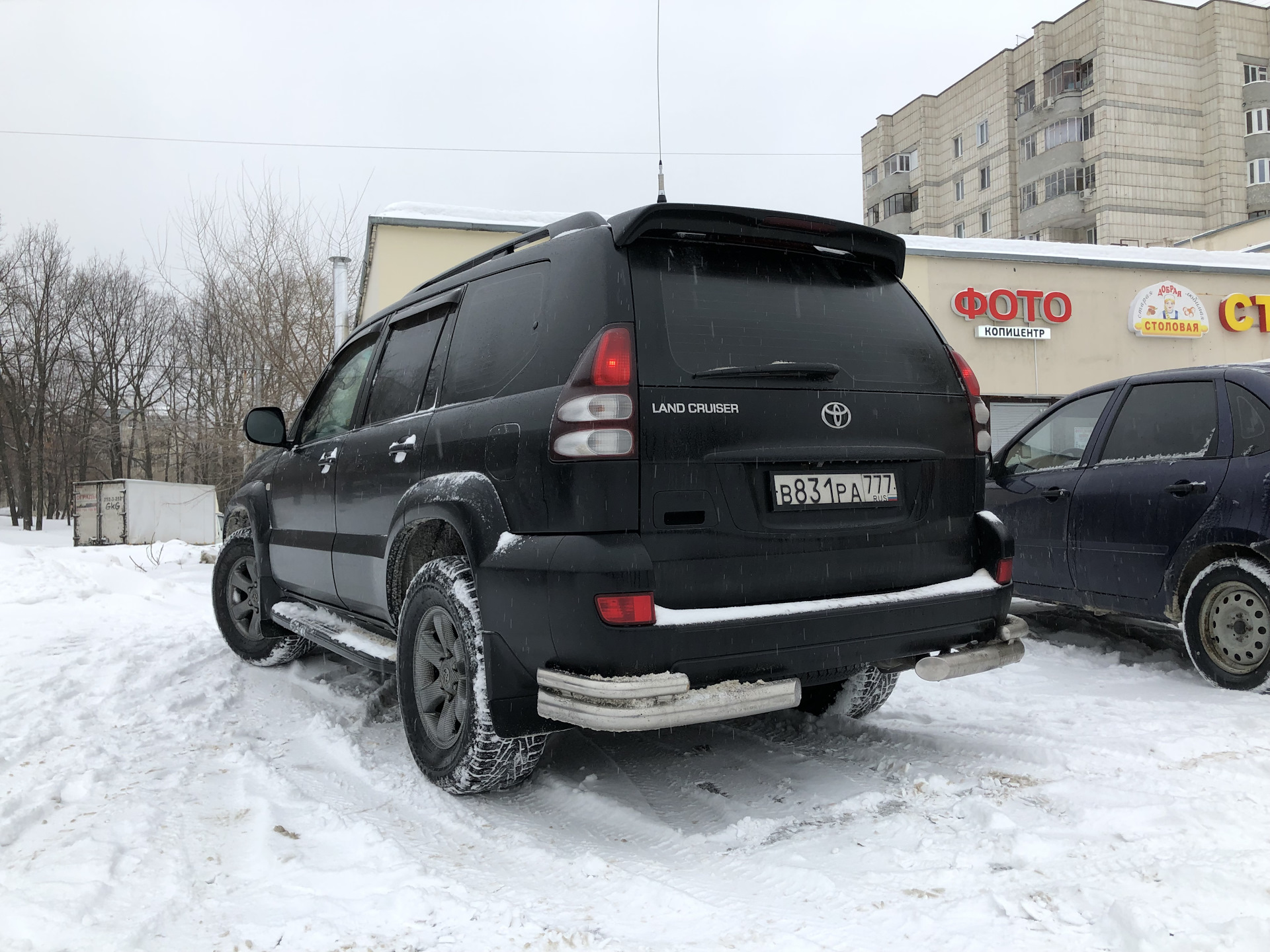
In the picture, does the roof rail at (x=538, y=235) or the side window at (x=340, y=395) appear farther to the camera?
the side window at (x=340, y=395)

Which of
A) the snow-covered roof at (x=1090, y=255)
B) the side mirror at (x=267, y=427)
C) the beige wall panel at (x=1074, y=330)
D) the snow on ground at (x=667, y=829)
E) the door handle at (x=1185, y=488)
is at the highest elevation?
the snow-covered roof at (x=1090, y=255)

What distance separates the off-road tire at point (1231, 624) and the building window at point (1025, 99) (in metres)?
48.3

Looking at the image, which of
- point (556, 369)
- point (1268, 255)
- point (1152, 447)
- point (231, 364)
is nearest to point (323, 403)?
point (556, 369)

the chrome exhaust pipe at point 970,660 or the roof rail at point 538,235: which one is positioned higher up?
the roof rail at point 538,235

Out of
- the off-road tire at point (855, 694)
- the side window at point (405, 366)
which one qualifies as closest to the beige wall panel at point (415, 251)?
the side window at point (405, 366)

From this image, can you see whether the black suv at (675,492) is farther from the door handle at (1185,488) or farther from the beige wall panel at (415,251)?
the beige wall panel at (415,251)

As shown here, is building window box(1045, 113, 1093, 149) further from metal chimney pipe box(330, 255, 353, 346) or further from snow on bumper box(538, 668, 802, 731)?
snow on bumper box(538, 668, 802, 731)

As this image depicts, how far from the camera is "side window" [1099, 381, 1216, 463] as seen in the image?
4.64 metres

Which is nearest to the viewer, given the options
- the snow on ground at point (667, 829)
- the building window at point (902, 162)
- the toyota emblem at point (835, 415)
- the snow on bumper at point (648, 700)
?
the snow on ground at point (667, 829)

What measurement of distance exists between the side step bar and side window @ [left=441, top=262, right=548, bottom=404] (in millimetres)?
1060

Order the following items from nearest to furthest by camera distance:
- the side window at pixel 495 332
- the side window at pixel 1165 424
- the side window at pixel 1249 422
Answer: the side window at pixel 495 332 → the side window at pixel 1249 422 → the side window at pixel 1165 424

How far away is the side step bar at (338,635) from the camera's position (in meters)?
3.64

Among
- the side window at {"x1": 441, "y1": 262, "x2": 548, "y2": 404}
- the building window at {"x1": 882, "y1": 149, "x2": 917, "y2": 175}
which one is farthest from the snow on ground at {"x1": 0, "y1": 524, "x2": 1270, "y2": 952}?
the building window at {"x1": 882, "y1": 149, "x2": 917, "y2": 175}

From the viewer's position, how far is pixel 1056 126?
44.9 meters
